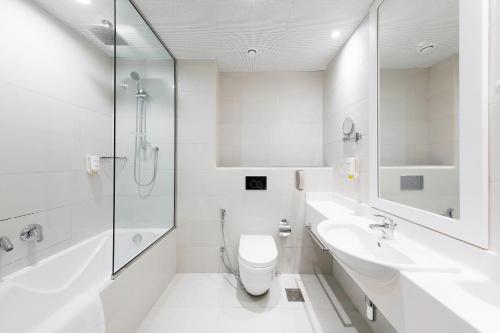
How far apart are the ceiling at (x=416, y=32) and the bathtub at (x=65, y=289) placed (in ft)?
7.10

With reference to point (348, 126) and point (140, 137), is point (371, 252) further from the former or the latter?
point (140, 137)

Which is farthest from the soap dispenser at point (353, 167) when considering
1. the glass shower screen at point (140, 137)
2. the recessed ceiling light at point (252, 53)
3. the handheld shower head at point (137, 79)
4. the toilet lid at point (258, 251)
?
the handheld shower head at point (137, 79)

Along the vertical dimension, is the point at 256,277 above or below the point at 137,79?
below

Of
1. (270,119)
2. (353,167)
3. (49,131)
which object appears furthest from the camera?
(270,119)

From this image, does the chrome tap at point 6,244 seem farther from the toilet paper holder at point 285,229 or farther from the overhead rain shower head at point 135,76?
the toilet paper holder at point 285,229

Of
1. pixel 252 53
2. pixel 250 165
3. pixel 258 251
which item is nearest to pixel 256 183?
pixel 250 165

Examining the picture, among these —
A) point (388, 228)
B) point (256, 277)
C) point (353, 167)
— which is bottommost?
point (256, 277)

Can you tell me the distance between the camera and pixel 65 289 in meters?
1.42

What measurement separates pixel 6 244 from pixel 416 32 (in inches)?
104

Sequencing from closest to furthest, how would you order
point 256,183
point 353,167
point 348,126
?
1. point 353,167
2. point 348,126
3. point 256,183

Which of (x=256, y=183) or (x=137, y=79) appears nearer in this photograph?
(x=137, y=79)

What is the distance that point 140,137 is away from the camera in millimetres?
1838

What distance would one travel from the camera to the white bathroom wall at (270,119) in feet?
8.28

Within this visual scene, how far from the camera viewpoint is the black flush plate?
220cm
